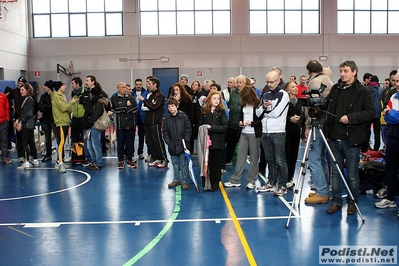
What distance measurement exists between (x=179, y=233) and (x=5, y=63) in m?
14.5

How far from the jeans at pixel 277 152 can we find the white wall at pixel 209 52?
13274 mm

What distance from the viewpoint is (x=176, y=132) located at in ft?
24.7

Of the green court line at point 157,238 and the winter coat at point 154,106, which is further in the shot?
the winter coat at point 154,106

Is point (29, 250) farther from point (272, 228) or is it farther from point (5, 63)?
point (5, 63)

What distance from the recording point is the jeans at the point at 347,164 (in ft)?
18.4

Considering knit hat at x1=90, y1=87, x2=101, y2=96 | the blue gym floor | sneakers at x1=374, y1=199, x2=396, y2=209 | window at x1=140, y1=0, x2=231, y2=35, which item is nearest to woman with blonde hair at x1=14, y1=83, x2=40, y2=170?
knit hat at x1=90, y1=87, x2=101, y2=96

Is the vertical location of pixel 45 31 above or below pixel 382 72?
above

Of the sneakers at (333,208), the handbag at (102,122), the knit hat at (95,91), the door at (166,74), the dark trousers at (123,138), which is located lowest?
the sneakers at (333,208)

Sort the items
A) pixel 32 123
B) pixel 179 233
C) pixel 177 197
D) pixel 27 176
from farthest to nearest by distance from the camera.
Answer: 1. pixel 32 123
2. pixel 27 176
3. pixel 177 197
4. pixel 179 233

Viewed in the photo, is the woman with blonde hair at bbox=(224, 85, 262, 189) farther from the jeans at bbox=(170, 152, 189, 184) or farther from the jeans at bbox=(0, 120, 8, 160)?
the jeans at bbox=(0, 120, 8, 160)

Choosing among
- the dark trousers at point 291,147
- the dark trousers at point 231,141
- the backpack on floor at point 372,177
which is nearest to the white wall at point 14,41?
the dark trousers at point 231,141

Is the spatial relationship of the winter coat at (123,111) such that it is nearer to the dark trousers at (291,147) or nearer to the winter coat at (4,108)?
the winter coat at (4,108)

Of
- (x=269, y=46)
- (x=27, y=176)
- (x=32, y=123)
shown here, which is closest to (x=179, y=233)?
(x=27, y=176)

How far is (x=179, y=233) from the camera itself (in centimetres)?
514
